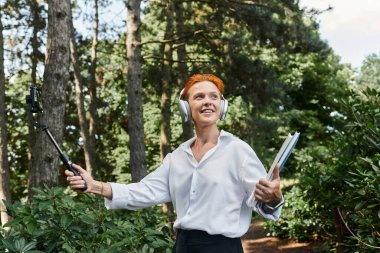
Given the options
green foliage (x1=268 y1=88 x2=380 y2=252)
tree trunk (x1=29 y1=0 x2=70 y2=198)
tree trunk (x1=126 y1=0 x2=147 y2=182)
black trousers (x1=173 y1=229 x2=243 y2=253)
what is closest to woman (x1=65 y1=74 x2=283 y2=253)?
black trousers (x1=173 y1=229 x2=243 y2=253)

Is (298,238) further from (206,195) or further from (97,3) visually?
(97,3)

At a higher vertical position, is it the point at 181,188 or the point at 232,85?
the point at 232,85

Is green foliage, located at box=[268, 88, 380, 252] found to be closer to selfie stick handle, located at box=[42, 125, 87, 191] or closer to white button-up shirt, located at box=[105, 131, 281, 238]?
white button-up shirt, located at box=[105, 131, 281, 238]

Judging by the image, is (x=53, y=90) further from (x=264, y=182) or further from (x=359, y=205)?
(x=264, y=182)

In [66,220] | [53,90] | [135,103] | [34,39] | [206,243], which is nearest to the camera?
[206,243]

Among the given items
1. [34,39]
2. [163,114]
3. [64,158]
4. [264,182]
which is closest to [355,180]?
[264,182]

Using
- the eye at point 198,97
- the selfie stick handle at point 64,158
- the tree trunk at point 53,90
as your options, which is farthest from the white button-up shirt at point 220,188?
the tree trunk at point 53,90

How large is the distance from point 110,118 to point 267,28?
1142 centimetres

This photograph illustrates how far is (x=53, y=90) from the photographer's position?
21.8ft

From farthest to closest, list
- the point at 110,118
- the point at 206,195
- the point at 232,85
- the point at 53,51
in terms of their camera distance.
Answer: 1. the point at 110,118
2. the point at 232,85
3. the point at 53,51
4. the point at 206,195

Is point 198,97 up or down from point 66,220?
up

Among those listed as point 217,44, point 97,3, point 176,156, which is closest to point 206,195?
point 176,156

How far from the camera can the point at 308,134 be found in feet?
81.4

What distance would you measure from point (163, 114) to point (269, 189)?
44.0ft
